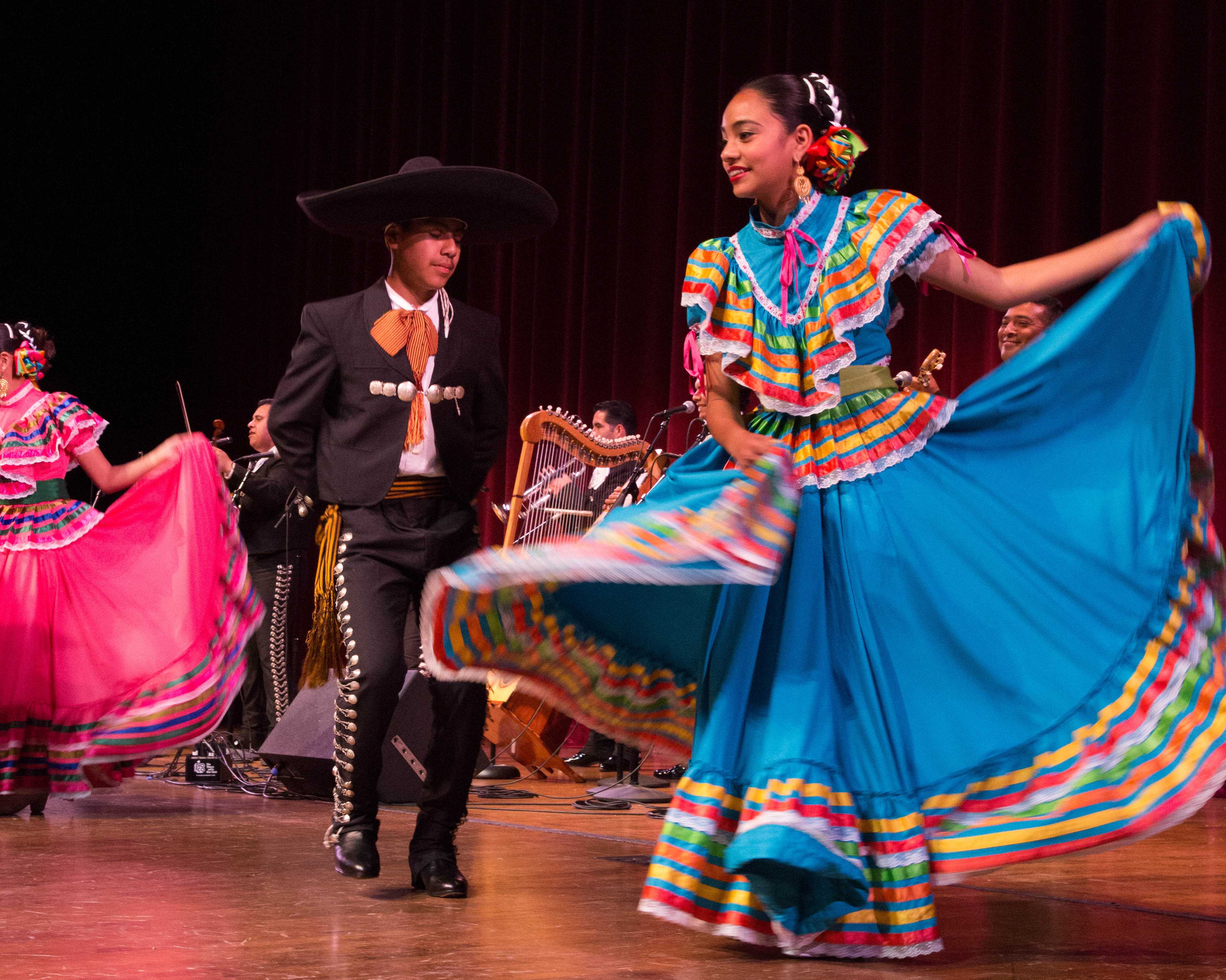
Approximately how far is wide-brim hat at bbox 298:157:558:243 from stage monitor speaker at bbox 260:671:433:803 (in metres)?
1.62

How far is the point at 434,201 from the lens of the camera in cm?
318

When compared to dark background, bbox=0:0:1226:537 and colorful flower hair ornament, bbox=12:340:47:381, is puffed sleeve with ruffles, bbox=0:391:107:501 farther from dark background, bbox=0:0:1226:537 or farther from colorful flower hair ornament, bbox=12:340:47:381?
dark background, bbox=0:0:1226:537

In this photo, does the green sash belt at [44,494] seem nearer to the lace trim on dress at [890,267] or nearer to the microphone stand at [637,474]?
the microphone stand at [637,474]

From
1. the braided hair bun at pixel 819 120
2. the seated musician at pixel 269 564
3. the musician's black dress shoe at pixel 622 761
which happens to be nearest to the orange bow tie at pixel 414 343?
the braided hair bun at pixel 819 120

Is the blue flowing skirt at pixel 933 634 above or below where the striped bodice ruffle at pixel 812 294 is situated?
below

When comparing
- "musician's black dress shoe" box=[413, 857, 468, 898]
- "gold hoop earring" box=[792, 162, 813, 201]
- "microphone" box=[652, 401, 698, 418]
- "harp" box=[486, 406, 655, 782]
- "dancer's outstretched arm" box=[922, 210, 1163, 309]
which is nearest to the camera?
"dancer's outstretched arm" box=[922, 210, 1163, 309]

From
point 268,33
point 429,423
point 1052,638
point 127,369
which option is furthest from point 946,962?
point 268,33

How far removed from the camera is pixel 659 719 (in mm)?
2672

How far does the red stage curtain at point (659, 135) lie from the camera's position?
229 inches

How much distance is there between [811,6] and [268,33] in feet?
16.1

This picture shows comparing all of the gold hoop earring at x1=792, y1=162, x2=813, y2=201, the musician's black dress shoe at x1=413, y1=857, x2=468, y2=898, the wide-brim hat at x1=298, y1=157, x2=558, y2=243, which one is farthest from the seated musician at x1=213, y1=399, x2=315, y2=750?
the gold hoop earring at x1=792, y1=162, x2=813, y2=201

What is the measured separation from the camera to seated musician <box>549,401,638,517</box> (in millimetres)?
5727

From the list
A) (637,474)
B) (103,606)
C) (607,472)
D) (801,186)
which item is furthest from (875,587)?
(607,472)

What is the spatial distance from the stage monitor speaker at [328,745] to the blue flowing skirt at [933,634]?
2.01 meters
